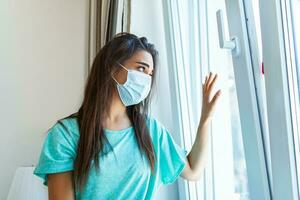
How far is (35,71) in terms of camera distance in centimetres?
223

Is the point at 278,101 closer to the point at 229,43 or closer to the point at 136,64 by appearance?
the point at 229,43

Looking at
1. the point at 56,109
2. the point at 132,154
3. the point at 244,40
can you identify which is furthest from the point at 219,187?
the point at 56,109

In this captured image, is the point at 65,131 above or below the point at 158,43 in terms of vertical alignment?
below

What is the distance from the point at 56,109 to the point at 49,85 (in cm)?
19

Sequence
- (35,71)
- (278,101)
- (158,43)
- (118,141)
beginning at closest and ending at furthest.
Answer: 1. (278,101)
2. (118,141)
3. (158,43)
4. (35,71)

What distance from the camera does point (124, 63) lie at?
3.64ft

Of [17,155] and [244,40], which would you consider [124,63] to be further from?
[17,155]

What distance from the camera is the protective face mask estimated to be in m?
1.11

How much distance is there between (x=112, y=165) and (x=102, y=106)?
0.69 ft

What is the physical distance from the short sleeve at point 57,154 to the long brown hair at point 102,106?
3cm

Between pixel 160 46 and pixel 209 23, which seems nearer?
pixel 209 23

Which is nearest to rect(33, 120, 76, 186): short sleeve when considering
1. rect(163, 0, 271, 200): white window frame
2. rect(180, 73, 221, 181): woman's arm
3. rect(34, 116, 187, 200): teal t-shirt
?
→ rect(34, 116, 187, 200): teal t-shirt

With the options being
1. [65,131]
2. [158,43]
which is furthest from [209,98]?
[158,43]

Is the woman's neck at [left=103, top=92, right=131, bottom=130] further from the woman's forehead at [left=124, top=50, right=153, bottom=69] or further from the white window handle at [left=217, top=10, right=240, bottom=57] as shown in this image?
the white window handle at [left=217, top=10, right=240, bottom=57]
